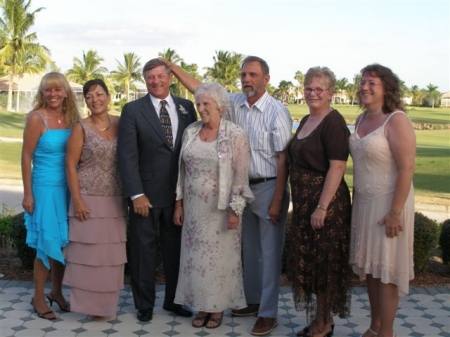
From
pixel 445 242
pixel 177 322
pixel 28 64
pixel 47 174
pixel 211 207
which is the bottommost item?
pixel 177 322

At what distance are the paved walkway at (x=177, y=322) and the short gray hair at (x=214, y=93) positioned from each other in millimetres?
1746

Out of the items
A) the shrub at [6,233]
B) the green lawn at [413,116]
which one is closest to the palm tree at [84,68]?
the green lawn at [413,116]

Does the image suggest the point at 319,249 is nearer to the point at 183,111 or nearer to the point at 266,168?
the point at 266,168

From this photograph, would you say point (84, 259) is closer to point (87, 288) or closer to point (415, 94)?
point (87, 288)

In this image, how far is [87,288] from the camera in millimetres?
5078

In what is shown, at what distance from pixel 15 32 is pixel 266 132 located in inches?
1919

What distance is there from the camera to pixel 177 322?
5141 millimetres

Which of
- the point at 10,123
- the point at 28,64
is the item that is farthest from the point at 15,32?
the point at 10,123

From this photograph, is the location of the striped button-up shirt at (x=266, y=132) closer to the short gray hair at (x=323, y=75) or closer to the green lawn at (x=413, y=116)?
the short gray hair at (x=323, y=75)

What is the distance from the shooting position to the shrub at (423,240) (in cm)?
636

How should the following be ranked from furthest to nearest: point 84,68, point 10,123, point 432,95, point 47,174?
point 432,95
point 84,68
point 10,123
point 47,174

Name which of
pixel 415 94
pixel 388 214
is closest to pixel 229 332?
pixel 388 214

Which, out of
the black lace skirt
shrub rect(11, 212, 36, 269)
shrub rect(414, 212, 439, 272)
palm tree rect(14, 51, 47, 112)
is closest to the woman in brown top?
the black lace skirt

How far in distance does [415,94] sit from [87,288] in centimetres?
13101
